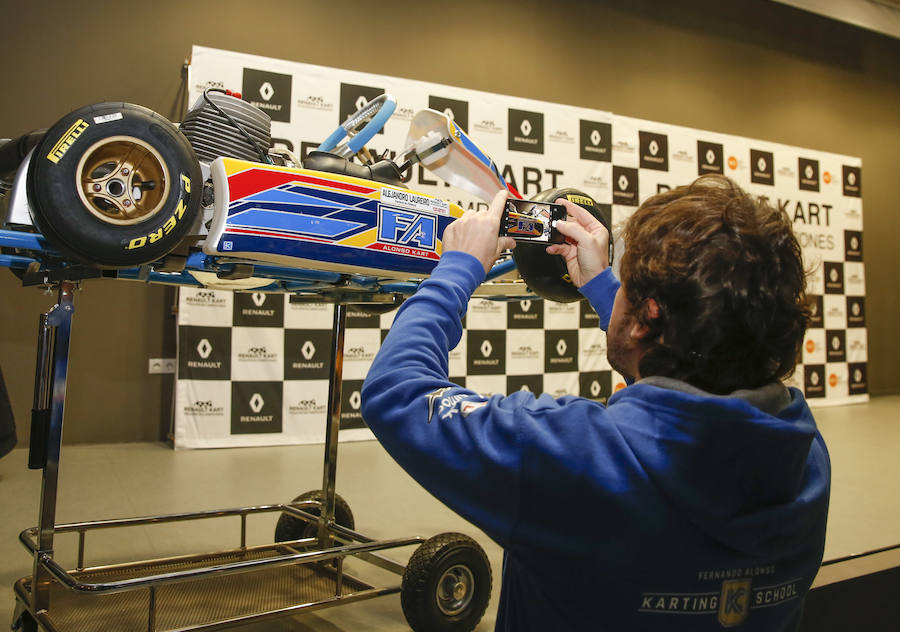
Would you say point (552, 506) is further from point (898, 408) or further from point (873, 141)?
point (873, 141)

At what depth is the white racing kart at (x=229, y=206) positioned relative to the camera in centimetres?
115

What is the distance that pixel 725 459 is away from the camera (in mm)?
569

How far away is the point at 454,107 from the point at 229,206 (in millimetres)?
3022

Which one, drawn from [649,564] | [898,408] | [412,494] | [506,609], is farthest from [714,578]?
[898,408]

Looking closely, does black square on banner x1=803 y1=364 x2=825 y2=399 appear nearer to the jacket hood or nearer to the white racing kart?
the white racing kart

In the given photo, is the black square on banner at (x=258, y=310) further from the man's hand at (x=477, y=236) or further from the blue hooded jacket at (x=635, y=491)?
the blue hooded jacket at (x=635, y=491)

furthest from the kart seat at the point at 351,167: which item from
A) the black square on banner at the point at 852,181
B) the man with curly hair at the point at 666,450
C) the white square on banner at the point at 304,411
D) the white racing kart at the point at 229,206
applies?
the black square on banner at the point at 852,181

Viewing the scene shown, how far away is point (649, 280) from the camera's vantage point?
0.63 metres

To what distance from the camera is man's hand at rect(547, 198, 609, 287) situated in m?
0.97

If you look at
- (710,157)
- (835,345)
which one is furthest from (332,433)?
(835,345)

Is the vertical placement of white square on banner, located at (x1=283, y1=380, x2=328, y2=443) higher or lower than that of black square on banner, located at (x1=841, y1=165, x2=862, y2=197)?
lower

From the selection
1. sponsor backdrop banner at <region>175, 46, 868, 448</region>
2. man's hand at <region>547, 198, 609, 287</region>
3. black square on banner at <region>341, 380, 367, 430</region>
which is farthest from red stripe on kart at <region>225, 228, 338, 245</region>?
black square on banner at <region>341, 380, 367, 430</region>

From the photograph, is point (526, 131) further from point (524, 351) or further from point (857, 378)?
point (857, 378)

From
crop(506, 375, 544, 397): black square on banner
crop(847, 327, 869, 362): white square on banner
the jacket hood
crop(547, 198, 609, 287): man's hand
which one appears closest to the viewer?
the jacket hood
